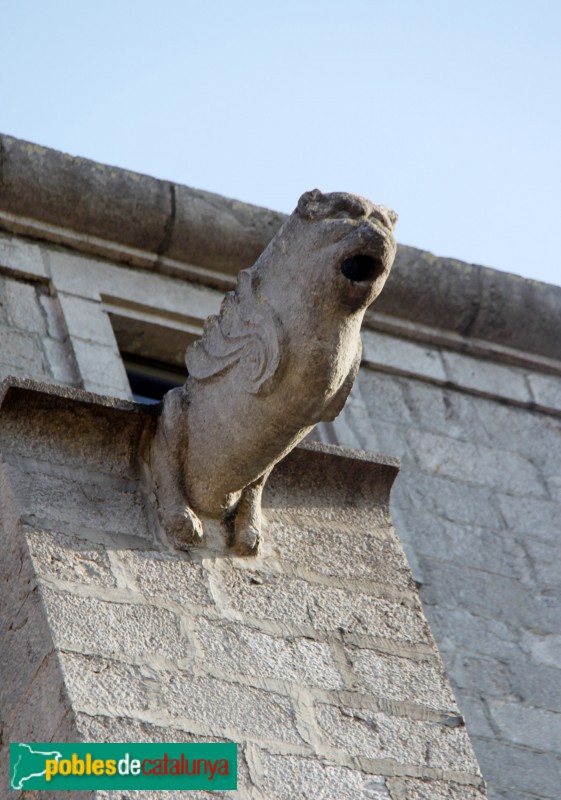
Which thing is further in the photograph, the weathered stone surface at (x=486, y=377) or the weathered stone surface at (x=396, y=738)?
the weathered stone surface at (x=486, y=377)

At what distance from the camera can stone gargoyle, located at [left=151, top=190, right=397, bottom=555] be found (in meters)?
3.17

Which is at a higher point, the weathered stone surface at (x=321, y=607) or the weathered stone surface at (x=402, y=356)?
the weathered stone surface at (x=402, y=356)

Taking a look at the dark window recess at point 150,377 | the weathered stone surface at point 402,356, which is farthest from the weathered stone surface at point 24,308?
the weathered stone surface at point 402,356

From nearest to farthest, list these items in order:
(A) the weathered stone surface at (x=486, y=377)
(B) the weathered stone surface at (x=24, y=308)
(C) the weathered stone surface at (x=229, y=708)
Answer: (C) the weathered stone surface at (x=229, y=708) → (B) the weathered stone surface at (x=24, y=308) → (A) the weathered stone surface at (x=486, y=377)

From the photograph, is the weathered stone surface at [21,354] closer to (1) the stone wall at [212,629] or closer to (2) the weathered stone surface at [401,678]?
(1) the stone wall at [212,629]

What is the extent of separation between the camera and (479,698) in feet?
15.2

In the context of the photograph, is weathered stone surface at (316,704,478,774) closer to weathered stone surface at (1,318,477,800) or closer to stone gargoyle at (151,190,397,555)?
weathered stone surface at (1,318,477,800)

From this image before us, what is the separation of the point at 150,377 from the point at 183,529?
193cm

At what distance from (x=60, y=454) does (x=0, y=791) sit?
0.82 m

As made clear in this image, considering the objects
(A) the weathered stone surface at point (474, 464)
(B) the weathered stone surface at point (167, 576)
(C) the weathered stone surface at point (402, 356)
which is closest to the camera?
(B) the weathered stone surface at point (167, 576)

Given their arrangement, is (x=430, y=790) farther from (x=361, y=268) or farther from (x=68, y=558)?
(x=361, y=268)

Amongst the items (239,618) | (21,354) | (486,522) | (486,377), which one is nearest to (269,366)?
(239,618)

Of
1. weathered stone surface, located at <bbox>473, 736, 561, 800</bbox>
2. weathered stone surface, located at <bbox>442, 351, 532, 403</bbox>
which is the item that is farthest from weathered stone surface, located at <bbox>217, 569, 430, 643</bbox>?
weathered stone surface, located at <bbox>442, 351, 532, 403</bbox>

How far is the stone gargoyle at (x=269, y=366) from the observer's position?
3.17m
